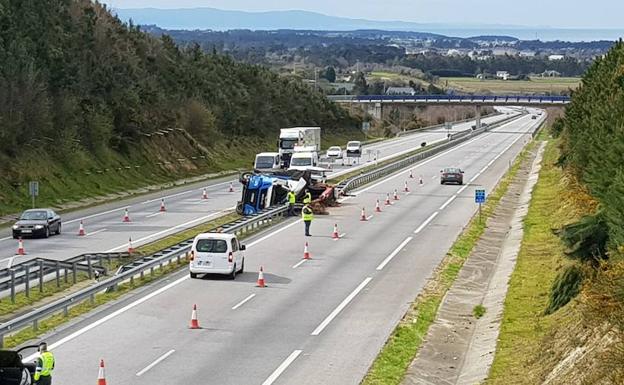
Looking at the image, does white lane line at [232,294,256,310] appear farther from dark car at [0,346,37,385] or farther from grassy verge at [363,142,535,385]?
dark car at [0,346,37,385]

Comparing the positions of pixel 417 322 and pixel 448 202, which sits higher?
pixel 417 322

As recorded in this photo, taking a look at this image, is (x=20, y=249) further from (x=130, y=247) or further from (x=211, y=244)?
(x=211, y=244)

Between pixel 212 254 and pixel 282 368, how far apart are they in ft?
36.9

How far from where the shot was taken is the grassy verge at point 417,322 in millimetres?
22720

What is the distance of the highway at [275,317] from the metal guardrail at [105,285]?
2.00 ft

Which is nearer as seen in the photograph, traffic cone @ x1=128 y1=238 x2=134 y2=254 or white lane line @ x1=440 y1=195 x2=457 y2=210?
traffic cone @ x1=128 y1=238 x2=134 y2=254

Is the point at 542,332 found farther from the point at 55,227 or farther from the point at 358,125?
the point at 358,125

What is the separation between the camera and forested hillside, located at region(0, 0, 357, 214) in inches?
2510

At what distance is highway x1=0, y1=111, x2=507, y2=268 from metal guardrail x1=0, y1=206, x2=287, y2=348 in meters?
3.57

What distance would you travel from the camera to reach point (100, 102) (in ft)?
257

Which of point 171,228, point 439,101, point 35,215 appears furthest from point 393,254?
point 439,101

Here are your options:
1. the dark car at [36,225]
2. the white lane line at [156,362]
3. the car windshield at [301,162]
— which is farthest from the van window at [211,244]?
the car windshield at [301,162]

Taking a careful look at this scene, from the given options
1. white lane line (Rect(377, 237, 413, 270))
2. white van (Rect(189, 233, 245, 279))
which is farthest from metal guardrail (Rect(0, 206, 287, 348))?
white lane line (Rect(377, 237, 413, 270))

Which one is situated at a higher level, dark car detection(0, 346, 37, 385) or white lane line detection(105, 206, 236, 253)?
dark car detection(0, 346, 37, 385)
